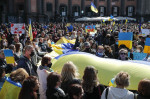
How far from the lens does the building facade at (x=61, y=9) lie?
40125mm

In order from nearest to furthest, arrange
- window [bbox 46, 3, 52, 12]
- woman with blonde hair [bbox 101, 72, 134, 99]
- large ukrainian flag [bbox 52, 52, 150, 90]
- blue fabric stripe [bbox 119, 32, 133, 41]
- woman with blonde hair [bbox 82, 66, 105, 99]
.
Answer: woman with blonde hair [bbox 101, 72, 134, 99] < woman with blonde hair [bbox 82, 66, 105, 99] < large ukrainian flag [bbox 52, 52, 150, 90] < blue fabric stripe [bbox 119, 32, 133, 41] < window [bbox 46, 3, 52, 12]

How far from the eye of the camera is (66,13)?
47219mm

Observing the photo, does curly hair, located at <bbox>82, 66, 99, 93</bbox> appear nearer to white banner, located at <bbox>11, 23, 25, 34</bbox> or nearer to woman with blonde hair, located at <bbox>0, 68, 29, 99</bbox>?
woman with blonde hair, located at <bbox>0, 68, 29, 99</bbox>

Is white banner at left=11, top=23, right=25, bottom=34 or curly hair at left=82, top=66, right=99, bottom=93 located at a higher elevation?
white banner at left=11, top=23, right=25, bottom=34

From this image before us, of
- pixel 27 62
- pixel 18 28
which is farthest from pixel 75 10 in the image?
pixel 27 62

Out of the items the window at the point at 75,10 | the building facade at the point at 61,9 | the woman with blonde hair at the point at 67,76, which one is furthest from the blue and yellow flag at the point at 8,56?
the window at the point at 75,10

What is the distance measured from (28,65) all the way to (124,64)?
2519 mm

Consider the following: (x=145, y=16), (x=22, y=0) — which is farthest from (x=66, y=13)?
(x=145, y=16)

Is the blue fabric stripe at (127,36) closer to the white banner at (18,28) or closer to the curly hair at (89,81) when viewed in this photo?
Result: the curly hair at (89,81)

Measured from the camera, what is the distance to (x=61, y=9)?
4678 centimetres

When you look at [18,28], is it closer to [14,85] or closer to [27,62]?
[27,62]

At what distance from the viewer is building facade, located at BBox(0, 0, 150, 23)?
132 feet

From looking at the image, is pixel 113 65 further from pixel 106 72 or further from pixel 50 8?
pixel 50 8

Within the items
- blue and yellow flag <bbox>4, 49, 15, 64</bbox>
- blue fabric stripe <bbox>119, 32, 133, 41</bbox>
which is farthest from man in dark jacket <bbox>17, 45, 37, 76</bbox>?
blue fabric stripe <bbox>119, 32, 133, 41</bbox>
